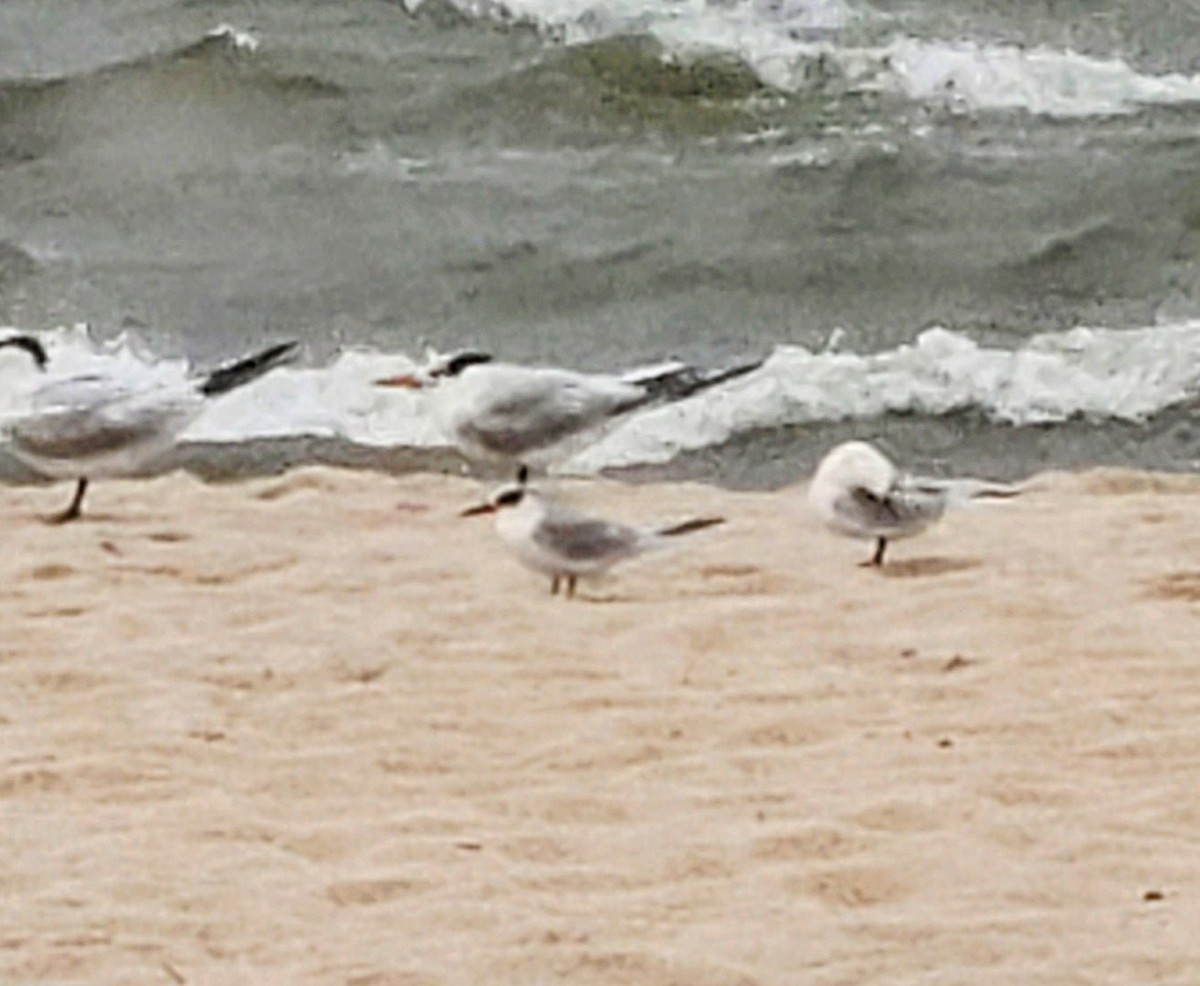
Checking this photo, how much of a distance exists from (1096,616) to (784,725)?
3.63 ft

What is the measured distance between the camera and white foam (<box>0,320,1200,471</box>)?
10.1 metres

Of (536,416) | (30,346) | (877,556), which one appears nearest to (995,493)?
(877,556)

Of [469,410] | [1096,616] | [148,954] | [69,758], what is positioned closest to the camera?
[148,954]

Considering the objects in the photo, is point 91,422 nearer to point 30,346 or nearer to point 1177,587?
point 30,346

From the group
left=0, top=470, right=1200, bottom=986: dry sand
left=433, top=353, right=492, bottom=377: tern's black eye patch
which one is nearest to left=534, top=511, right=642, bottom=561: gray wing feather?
left=0, top=470, right=1200, bottom=986: dry sand

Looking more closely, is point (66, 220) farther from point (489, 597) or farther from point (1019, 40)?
point (489, 597)

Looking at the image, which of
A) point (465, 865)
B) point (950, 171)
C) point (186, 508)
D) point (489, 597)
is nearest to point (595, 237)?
point (950, 171)

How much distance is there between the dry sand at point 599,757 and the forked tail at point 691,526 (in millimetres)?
53

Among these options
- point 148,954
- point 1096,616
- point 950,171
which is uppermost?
point 950,171

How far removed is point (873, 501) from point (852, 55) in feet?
30.4

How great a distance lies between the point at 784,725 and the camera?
569 centimetres

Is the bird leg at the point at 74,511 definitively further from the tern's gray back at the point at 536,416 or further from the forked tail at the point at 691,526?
the forked tail at the point at 691,526

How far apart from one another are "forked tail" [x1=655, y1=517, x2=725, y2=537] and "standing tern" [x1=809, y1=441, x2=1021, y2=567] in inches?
11.6

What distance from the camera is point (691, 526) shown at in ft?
24.4
